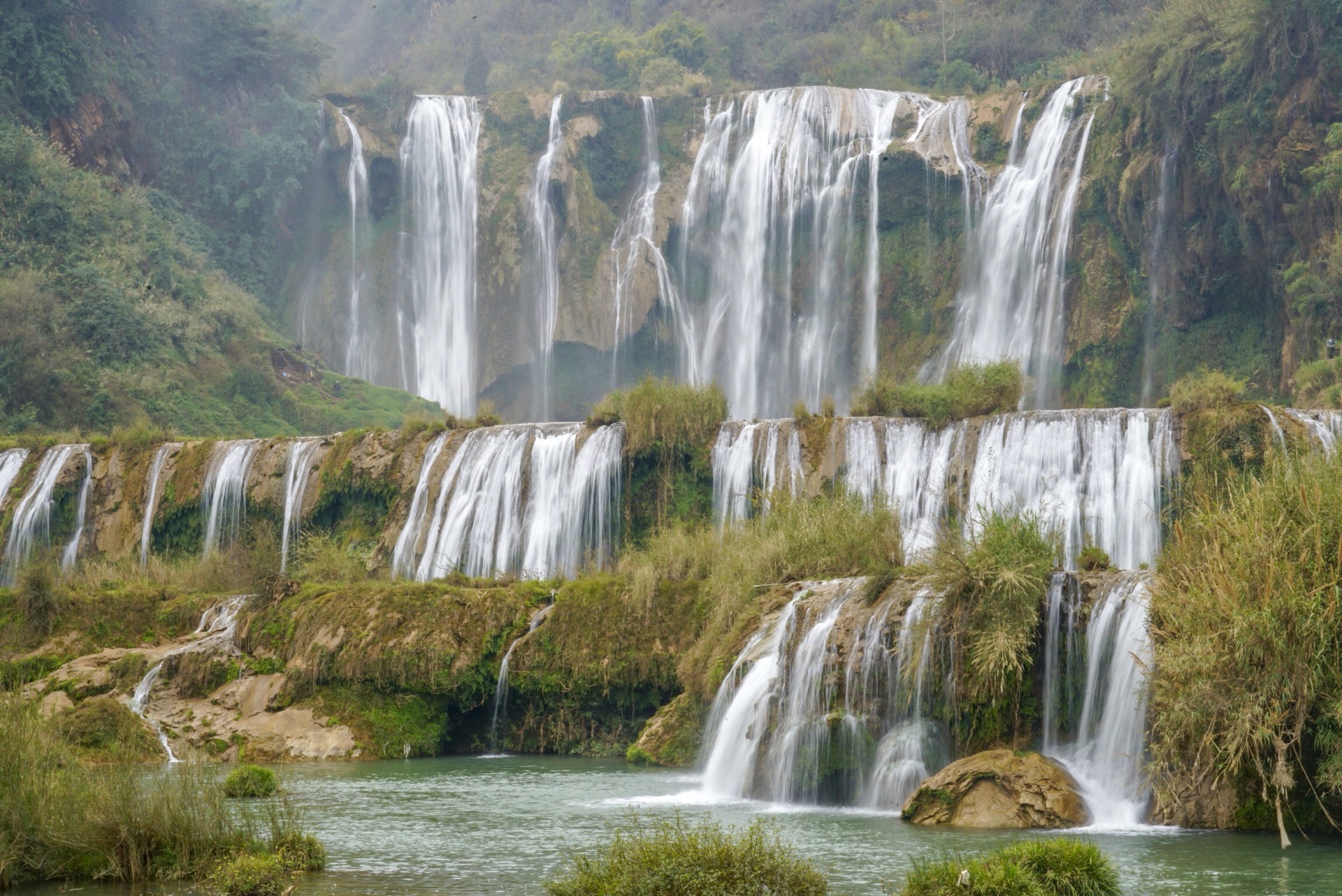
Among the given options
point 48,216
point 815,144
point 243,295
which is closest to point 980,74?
point 815,144

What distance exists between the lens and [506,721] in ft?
87.3

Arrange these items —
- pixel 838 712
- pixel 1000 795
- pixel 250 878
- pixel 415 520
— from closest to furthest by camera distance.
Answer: pixel 250 878, pixel 1000 795, pixel 838 712, pixel 415 520

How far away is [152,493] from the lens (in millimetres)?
38875

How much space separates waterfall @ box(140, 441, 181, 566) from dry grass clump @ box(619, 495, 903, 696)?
650 inches

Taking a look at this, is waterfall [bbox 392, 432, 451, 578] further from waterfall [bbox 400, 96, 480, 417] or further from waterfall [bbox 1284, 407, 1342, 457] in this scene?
waterfall [bbox 400, 96, 480, 417]

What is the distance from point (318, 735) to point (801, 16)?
5919 centimetres

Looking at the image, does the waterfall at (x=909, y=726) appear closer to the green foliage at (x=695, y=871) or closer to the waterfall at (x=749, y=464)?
the green foliage at (x=695, y=871)

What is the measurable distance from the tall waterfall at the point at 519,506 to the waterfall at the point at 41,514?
9776 millimetres

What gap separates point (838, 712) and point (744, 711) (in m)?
1.65

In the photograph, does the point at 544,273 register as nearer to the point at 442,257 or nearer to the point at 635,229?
the point at 635,229

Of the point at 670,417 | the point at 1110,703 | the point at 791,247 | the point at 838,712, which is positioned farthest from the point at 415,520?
the point at 791,247

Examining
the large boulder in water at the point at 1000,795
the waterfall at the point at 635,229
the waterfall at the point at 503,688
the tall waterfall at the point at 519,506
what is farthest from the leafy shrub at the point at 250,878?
the waterfall at the point at 635,229

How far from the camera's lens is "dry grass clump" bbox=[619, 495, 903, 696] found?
77.3 ft

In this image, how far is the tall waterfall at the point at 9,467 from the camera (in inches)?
1566
